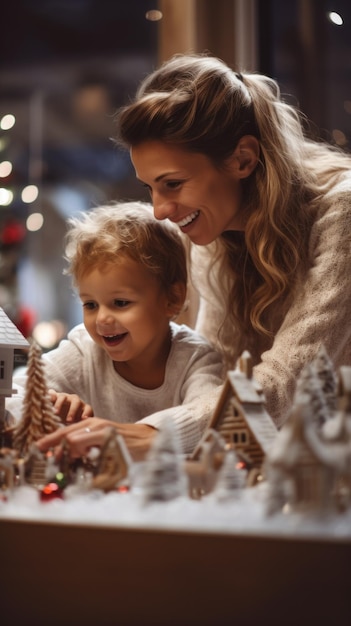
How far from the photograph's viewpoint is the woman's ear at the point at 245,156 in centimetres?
191

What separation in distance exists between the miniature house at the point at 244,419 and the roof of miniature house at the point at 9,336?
466mm

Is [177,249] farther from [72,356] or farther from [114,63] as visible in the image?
[114,63]

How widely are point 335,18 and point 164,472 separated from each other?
233 cm

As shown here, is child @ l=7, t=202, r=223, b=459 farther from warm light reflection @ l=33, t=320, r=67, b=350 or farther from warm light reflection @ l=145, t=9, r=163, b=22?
warm light reflection @ l=33, t=320, r=67, b=350

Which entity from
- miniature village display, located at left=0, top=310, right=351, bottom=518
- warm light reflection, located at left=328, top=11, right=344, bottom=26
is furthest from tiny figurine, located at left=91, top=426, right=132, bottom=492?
warm light reflection, located at left=328, top=11, right=344, bottom=26

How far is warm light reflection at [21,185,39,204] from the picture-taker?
5301mm

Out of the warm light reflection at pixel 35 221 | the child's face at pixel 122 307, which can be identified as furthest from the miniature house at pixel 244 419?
the warm light reflection at pixel 35 221

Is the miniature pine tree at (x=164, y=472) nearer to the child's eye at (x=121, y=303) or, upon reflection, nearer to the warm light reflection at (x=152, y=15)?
the child's eye at (x=121, y=303)

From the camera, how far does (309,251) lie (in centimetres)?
187

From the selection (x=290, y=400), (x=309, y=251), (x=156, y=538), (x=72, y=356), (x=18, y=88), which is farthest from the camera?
(x=18, y=88)

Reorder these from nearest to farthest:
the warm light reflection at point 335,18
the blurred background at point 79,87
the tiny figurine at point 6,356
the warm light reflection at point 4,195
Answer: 1. the tiny figurine at point 6,356
2. the warm light reflection at point 335,18
3. the blurred background at point 79,87
4. the warm light reflection at point 4,195

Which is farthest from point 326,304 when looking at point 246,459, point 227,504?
point 227,504

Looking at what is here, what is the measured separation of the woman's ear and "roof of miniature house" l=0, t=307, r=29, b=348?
0.67m

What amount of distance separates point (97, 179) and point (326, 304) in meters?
3.61
